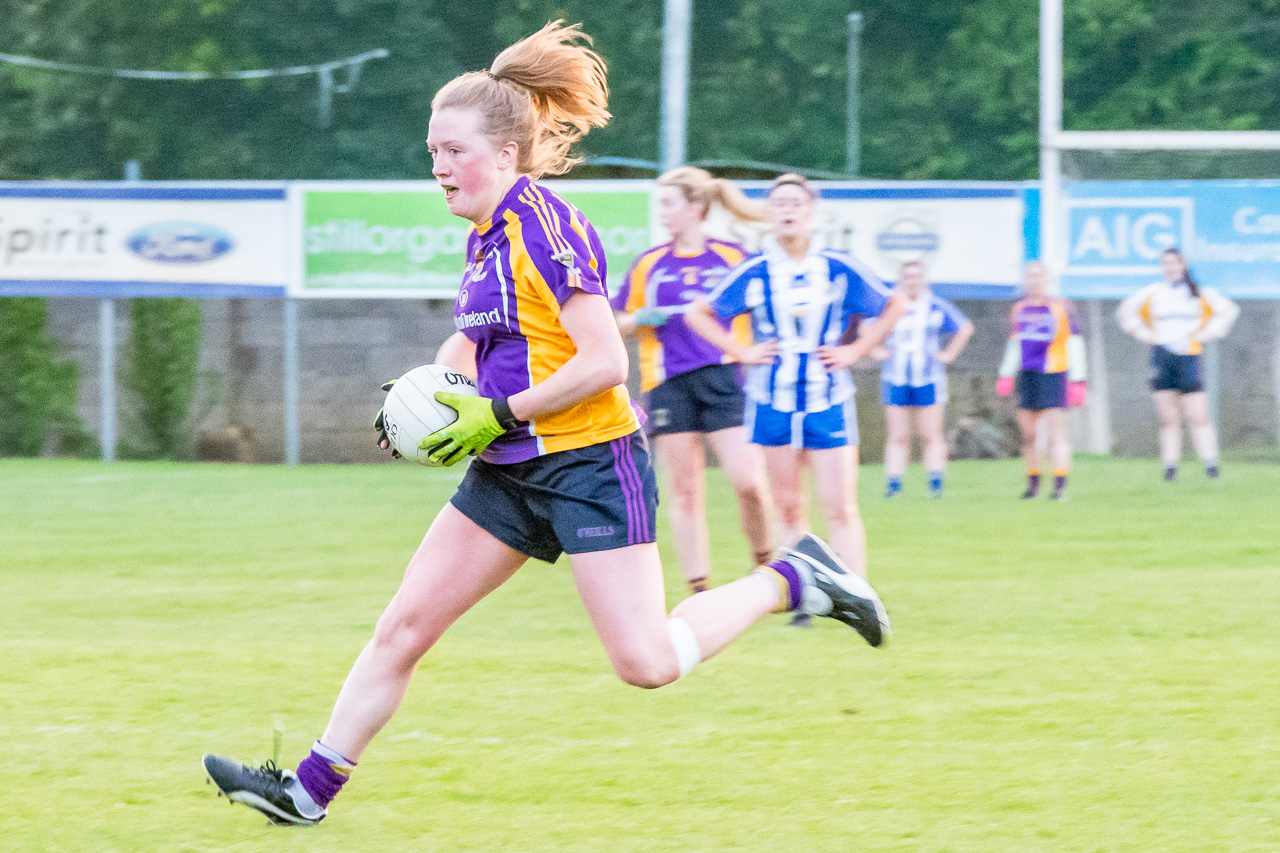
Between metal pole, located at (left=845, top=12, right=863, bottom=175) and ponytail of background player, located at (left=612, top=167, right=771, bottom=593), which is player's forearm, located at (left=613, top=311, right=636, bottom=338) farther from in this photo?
metal pole, located at (left=845, top=12, right=863, bottom=175)

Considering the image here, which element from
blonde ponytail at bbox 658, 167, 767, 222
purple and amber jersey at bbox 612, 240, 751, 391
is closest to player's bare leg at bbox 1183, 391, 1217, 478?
purple and amber jersey at bbox 612, 240, 751, 391

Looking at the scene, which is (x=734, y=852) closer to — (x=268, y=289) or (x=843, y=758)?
(x=843, y=758)

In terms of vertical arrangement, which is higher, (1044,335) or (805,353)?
(1044,335)

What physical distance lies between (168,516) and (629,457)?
859cm

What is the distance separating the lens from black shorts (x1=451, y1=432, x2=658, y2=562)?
405cm

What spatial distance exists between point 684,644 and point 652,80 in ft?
78.3

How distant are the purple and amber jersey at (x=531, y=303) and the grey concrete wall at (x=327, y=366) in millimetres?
14005

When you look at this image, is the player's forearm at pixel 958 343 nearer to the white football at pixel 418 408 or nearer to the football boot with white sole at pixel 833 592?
the football boot with white sole at pixel 833 592

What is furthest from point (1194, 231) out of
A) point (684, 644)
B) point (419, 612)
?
point (419, 612)

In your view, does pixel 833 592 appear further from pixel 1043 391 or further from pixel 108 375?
pixel 108 375

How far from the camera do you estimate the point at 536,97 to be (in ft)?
13.7

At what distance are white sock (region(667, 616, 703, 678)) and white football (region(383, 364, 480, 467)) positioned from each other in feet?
2.37

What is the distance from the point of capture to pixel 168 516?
12062 millimetres

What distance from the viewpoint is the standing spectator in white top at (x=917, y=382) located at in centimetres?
1376
